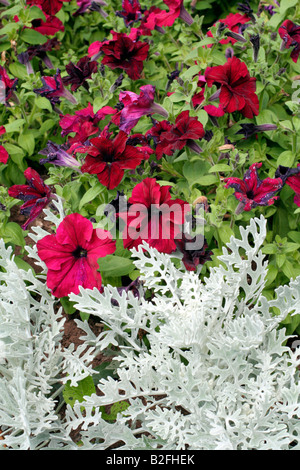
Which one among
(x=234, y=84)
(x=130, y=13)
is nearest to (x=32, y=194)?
(x=234, y=84)

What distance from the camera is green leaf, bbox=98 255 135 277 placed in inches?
69.7

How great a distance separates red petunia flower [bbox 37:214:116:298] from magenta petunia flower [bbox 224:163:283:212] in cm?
43

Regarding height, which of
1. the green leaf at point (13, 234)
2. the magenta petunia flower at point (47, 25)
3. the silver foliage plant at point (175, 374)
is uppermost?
the magenta petunia flower at point (47, 25)

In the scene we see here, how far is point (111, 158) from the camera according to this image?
68.1 inches

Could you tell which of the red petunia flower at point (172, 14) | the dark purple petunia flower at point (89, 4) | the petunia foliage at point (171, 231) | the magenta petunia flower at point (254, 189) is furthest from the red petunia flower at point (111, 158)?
the dark purple petunia flower at point (89, 4)

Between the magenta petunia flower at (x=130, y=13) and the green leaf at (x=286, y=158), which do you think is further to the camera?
the magenta petunia flower at (x=130, y=13)

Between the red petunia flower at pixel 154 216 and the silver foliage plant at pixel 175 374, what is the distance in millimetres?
50

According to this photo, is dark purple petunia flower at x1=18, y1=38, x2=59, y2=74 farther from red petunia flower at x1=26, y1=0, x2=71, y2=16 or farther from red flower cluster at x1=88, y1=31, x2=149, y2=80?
red flower cluster at x1=88, y1=31, x2=149, y2=80

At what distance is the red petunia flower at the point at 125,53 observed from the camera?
2020mm

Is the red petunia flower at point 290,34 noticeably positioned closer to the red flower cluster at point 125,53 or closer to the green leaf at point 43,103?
the red flower cluster at point 125,53

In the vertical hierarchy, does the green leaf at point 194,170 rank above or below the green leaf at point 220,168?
below
